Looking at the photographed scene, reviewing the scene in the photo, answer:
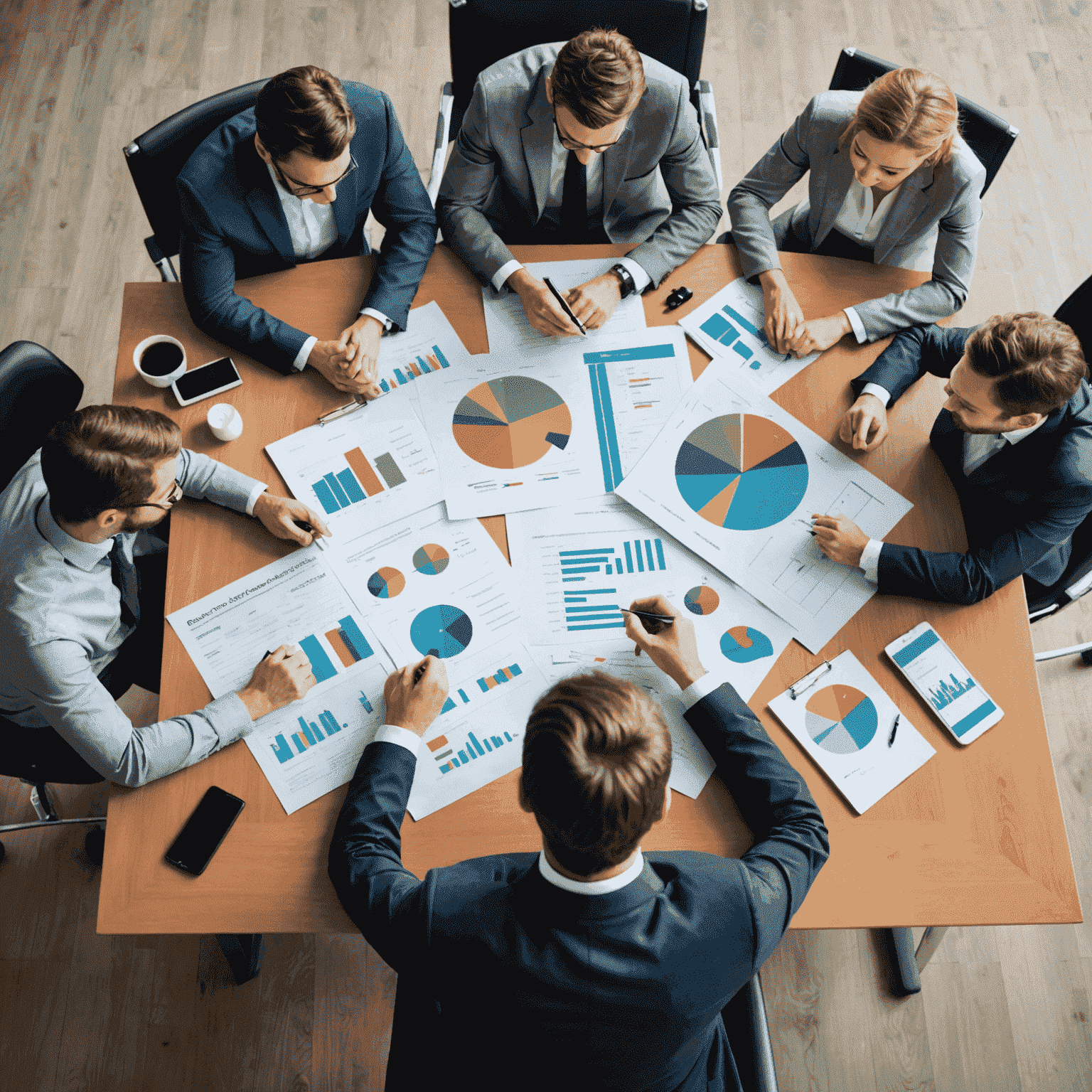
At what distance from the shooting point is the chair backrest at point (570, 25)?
2.27 m

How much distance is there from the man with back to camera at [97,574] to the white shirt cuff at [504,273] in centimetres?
71

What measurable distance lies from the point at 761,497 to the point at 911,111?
912 millimetres

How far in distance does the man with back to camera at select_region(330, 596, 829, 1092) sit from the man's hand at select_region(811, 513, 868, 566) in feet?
1.89

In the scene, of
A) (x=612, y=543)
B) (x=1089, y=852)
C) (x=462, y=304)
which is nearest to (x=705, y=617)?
(x=612, y=543)

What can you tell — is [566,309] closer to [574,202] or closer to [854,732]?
[574,202]

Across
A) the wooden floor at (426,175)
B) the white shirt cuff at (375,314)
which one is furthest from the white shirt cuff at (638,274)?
the wooden floor at (426,175)

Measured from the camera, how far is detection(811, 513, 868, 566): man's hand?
177 cm

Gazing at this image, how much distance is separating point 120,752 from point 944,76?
3900 mm

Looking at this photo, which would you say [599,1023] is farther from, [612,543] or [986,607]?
[986,607]

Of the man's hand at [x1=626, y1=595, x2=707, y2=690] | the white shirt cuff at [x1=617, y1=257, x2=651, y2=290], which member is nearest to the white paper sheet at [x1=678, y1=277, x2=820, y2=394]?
the white shirt cuff at [x1=617, y1=257, x2=651, y2=290]

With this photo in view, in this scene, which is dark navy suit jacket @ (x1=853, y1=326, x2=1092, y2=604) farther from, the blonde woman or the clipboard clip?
the blonde woman

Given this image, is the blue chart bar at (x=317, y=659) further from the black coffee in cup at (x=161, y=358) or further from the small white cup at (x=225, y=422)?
the black coffee in cup at (x=161, y=358)

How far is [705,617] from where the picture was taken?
5.74 feet

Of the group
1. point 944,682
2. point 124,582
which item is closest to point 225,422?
point 124,582
